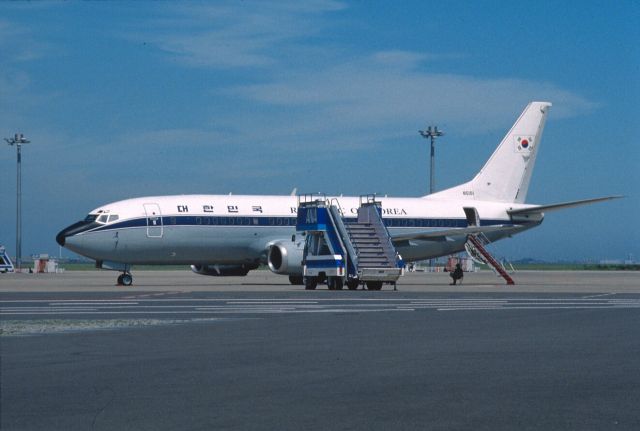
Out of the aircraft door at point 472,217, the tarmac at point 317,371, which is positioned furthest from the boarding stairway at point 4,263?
the tarmac at point 317,371

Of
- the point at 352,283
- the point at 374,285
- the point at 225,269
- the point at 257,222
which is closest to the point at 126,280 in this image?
the point at 257,222

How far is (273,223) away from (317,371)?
3791 centimetres

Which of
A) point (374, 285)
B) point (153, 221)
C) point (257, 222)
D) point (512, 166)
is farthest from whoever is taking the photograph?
point (512, 166)

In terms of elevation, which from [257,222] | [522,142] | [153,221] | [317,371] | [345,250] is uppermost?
[522,142]

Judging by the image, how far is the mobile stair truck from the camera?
40.6m

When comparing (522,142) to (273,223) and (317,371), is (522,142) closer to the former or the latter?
(273,223)

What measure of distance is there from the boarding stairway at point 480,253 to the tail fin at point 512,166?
159 inches

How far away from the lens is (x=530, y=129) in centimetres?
5747

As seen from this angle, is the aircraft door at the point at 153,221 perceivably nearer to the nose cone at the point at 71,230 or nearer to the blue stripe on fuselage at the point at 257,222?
the blue stripe on fuselage at the point at 257,222

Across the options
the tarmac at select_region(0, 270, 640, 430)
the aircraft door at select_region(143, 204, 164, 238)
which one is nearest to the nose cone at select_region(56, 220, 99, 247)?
the aircraft door at select_region(143, 204, 164, 238)

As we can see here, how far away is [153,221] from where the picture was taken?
46.5m

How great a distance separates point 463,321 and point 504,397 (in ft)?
34.9

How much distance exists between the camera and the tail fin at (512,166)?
56594 millimetres

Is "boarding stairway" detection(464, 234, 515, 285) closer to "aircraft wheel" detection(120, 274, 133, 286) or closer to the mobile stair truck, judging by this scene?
the mobile stair truck
